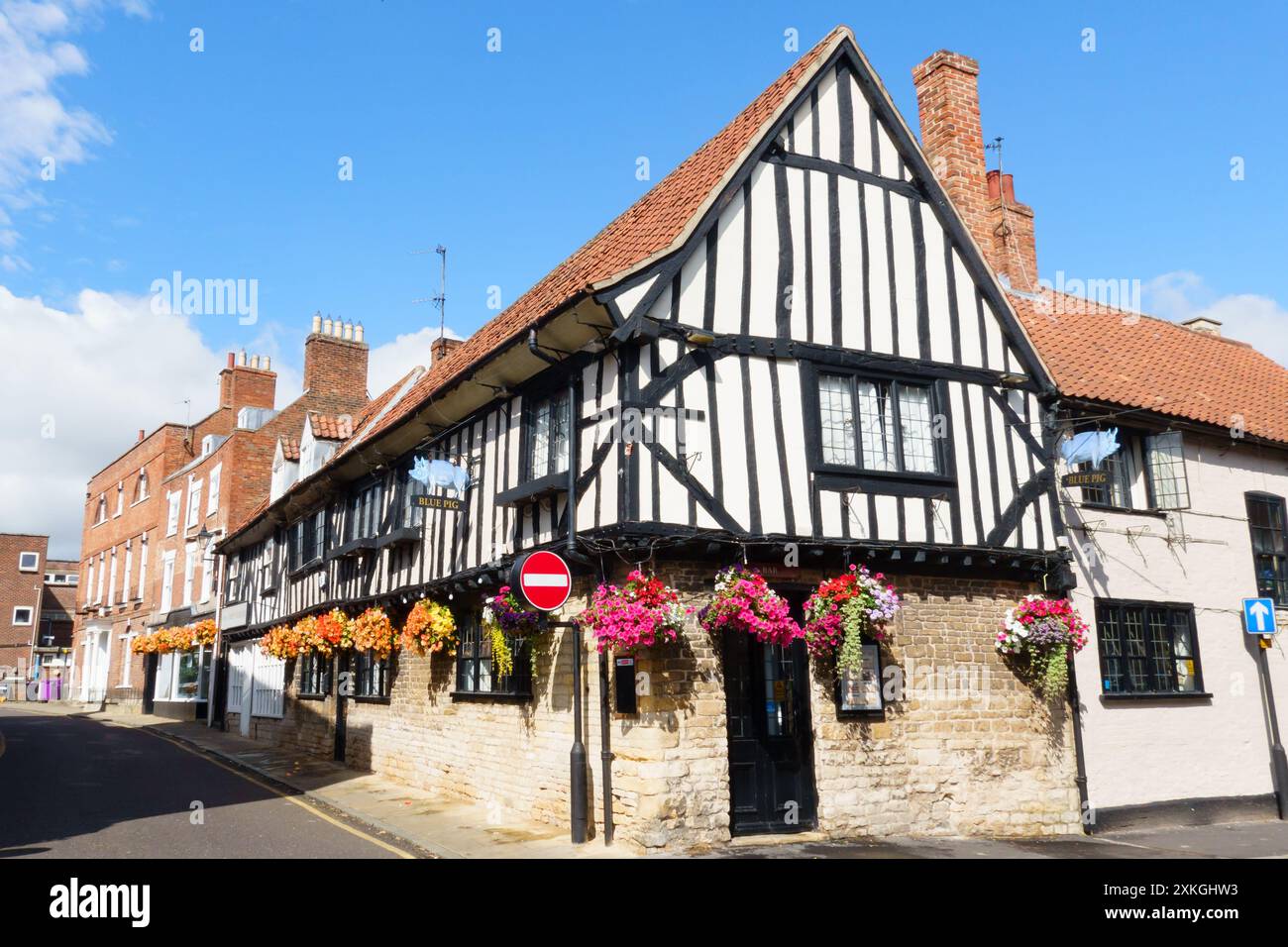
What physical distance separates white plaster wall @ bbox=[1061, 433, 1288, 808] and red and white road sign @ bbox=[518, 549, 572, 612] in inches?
283

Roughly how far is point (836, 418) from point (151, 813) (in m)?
9.89

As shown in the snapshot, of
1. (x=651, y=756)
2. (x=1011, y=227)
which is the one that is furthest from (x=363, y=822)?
(x=1011, y=227)

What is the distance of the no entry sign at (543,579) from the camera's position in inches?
380

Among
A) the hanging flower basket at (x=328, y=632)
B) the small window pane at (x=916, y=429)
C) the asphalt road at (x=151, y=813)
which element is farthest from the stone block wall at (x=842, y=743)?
the hanging flower basket at (x=328, y=632)

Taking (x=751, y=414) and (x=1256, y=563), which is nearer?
(x=751, y=414)

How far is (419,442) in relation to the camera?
15914mm

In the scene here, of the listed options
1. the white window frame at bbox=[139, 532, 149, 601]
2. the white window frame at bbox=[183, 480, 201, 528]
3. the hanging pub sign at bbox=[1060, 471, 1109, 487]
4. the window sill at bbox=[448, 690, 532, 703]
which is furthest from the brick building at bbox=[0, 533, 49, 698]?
the hanging pub sign at bbox=[1060, 471, 1109, 487]

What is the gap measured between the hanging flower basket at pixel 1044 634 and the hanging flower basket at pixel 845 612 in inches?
81.1

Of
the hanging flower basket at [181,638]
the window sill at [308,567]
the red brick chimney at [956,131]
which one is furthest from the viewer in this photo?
the hanging flower basket at [181,638]

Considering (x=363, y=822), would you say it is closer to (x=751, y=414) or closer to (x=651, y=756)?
(x=651, y=756)

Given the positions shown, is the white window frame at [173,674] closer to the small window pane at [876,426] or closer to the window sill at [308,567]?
the window sill at [308,567]

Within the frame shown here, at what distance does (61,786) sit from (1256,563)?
1862 cm

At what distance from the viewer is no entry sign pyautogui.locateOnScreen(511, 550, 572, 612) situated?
31.7 ft
